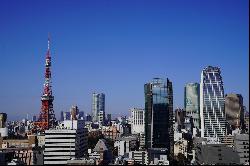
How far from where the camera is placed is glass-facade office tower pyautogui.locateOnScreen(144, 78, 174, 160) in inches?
2233

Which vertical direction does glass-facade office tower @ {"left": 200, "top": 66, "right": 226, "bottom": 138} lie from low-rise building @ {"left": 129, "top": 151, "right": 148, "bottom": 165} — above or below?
above

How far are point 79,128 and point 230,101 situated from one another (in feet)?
166

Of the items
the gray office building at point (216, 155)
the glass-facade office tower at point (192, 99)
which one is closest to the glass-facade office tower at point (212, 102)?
the glass-facade office tower at point (192, 99)

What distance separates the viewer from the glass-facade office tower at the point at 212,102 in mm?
73750

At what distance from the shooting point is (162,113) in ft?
190

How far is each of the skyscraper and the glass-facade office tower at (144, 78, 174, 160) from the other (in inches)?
1043

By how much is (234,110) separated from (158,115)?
3258 cm

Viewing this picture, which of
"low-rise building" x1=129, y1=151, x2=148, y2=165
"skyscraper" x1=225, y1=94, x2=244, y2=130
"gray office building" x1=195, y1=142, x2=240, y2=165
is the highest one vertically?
"skyscraper" x1=225, y1=94, x2=244, y2=130

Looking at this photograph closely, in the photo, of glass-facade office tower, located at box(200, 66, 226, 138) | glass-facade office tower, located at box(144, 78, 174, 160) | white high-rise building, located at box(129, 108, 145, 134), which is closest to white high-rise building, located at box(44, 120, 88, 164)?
glass-facade office tower, located at box(144, 78, 174, 160)

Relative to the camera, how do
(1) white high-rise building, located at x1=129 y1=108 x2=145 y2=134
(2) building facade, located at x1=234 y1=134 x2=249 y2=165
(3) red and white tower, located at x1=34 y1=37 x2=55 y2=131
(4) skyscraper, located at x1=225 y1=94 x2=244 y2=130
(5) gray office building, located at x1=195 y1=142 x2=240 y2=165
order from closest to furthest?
(5) gray office building, located at x1=195 y1=142 x2=240 y2=165 → (2) building facade, located at x1=234 y1=134 x2=249 y2=165 → (3) red and white tower, located at x1=34 y1=37 x2=55 y2=131 → (4) skyscraper, located at x1=225 y1=94 x2=244 y2=130 → (1) white high-rise building, located at x1=129 y1=108 x2=145 y2=134

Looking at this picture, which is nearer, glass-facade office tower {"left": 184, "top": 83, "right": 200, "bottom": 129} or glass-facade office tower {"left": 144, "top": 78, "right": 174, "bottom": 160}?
glass-facade office tower {"left": 144, "top": 78, "right": 174, "bottom": 160}

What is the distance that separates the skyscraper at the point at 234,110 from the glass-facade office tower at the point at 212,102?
7087mm

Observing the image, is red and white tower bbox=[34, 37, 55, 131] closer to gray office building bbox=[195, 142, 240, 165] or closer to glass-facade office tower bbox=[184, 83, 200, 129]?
gray office building bbox=[195, 142, 240, 165]

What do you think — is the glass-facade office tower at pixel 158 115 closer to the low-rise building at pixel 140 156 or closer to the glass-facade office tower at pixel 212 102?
the low-rise building at pixel 140 156
